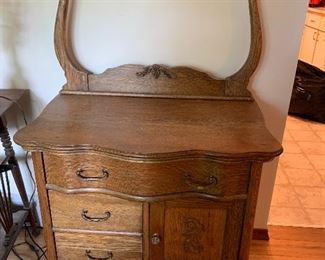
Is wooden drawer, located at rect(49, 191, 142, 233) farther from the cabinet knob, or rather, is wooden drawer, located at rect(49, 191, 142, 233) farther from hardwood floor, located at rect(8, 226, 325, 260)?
hardwood floor, located at rect(8, 226, 325, 260)

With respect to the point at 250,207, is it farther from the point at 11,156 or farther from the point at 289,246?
the point at 11,156

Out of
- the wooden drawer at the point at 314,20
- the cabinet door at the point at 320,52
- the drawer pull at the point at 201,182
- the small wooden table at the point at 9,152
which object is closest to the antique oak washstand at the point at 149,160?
the drawer pull at the point at 201,182

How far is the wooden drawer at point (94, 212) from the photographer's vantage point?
119cm

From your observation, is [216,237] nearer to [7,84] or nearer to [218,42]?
[218,42]

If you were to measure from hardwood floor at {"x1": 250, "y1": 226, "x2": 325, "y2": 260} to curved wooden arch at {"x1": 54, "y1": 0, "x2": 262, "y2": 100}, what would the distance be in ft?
2.71

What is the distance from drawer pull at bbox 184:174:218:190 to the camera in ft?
3.65

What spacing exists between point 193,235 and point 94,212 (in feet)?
1.17

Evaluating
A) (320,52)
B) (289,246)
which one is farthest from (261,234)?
(320,52)

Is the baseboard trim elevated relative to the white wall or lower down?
lower down

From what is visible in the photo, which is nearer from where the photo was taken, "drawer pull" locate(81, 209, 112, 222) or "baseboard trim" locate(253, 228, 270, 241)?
"drawer pull" locate(81, 209, 112, 222)

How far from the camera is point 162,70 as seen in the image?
4.66ft

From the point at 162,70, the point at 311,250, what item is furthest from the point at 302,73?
the point at 162,70

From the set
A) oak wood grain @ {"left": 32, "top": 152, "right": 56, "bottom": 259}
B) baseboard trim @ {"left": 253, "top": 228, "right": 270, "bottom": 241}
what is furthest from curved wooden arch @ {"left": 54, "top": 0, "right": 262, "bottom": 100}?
baseboard trim @ {"left": 253, "top": 228, "right": 270, "bottom": 241}

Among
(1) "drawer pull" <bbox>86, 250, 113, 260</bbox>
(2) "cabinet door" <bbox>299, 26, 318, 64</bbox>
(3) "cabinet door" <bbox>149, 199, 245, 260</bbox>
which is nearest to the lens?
(3) "cabinet door" <bbox>149, 199, 245, 260</bbox>
